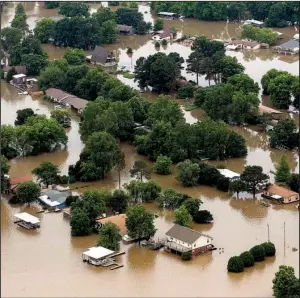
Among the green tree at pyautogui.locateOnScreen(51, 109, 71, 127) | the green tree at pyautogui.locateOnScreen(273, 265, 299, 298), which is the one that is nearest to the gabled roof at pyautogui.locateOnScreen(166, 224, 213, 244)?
the green tree at pyautogui.locateOnScreen(273, 265, 299, 298)

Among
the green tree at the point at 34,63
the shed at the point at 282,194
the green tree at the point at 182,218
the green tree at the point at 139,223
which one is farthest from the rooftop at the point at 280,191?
the green tree at the point at 34,63

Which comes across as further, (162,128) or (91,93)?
(91,93)

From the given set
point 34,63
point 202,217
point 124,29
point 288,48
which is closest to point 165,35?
point 124,29

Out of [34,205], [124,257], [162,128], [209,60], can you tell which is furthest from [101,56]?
[124,257]

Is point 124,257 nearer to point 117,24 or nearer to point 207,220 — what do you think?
point 207,220

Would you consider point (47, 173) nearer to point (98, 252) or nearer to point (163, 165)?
point (163, 165)
